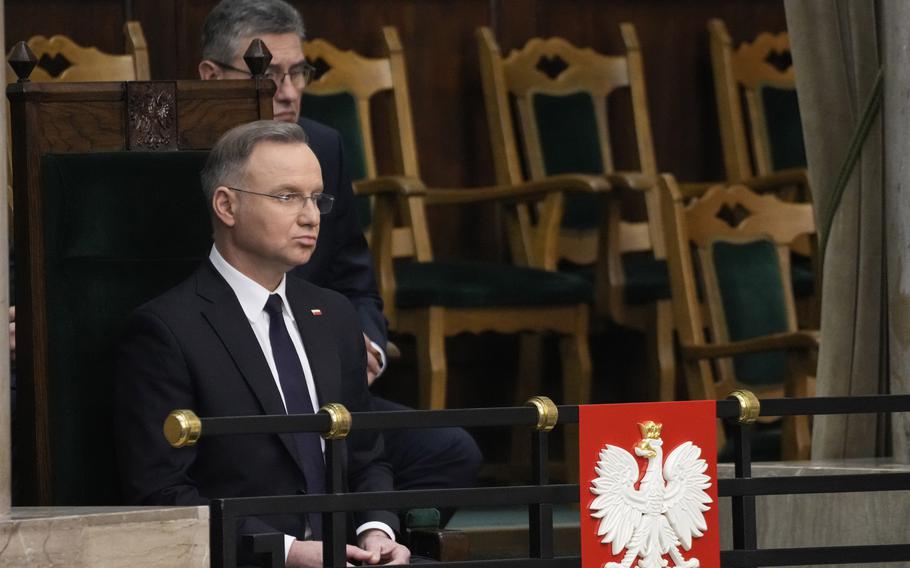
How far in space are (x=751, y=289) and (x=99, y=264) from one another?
226cm

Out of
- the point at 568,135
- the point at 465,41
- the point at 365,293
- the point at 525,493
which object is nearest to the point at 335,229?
the point at 365,293

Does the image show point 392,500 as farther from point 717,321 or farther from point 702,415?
point 717,321

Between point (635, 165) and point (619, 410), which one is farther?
point (635, 165)

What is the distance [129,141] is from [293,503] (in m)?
Result: 0.93

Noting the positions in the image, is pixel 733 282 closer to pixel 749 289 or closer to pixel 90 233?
pixel 749 289

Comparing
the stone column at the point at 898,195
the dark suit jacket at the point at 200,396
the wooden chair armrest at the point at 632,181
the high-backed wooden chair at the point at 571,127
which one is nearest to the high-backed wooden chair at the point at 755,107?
the high-backed wooden chair at the point at 571,127

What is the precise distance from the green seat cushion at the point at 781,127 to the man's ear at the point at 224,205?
10.5 feet

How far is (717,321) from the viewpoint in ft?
15.0

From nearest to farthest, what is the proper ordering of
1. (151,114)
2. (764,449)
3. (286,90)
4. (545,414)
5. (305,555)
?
(545,414) < (305,555) < (151,114) < (286,90) < (764,449)

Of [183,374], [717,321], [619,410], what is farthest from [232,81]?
[717,321]

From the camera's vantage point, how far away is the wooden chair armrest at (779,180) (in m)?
5.12

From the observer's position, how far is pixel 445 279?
451cm

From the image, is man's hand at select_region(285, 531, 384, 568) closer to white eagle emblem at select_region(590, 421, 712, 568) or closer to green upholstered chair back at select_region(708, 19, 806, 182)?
white eagle emblem at select_region(590, 421, 712, 568)

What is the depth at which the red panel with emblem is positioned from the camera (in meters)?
2.31
